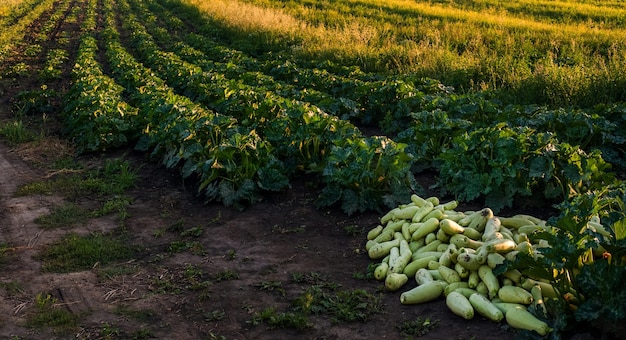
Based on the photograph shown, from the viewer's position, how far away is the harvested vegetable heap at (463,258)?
4363mm

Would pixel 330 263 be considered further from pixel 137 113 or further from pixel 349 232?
pixel 137 113

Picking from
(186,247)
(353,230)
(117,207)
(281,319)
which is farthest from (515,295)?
(117,207)

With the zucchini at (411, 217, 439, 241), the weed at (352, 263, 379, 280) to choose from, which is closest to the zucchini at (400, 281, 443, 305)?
the weed at (352, 263, 379, 280)

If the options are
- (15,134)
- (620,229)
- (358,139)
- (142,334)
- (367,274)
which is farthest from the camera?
(15,134)

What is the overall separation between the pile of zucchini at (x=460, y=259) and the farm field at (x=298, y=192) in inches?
2.1

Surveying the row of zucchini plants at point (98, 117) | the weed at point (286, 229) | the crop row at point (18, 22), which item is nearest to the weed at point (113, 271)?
the weed at point (286, 229)

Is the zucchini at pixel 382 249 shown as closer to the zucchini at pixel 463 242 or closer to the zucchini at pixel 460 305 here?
the zucchini at pixel 463 242

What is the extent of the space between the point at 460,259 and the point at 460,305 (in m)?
0.47

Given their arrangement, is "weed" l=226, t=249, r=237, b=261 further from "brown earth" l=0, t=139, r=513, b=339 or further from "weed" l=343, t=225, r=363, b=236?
"weed" l=343, t=225, r=363, b=236

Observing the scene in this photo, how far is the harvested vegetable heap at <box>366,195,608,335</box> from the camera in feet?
14.3

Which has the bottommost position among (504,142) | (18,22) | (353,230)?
(18,22)

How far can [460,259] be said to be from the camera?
4.79 meters

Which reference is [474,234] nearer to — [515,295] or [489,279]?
[489,279]

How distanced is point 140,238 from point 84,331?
79.5 inches
